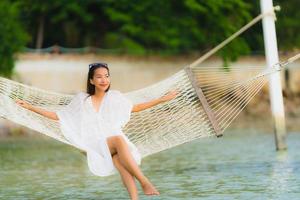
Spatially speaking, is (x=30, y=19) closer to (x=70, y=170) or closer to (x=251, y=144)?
(x=251, y=144)

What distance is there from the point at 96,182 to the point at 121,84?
19631mm

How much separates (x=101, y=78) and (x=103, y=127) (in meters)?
0.37

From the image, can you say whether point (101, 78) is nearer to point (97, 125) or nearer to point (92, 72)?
point (92, 72)

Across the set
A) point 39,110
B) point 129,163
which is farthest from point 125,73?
point 129,163

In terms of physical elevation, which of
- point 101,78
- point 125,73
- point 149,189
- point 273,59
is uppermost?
point 125,73

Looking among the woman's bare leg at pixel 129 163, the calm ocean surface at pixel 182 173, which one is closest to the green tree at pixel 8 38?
the calm ocean surface at pixel 182 173

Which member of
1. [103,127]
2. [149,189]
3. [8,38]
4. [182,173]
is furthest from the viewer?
[8,38]

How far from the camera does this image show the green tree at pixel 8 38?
29.7 meters

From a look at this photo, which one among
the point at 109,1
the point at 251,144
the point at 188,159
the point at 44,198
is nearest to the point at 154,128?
the point at 44,198

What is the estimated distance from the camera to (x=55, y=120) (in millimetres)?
9961

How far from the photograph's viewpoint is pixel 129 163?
31.0 feet

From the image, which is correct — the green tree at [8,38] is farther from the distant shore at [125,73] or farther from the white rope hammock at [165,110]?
the white rope hammock at [165,110]

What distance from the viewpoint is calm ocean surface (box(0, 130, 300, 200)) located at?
10898mm

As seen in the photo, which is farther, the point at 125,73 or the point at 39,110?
the point at 125,73
